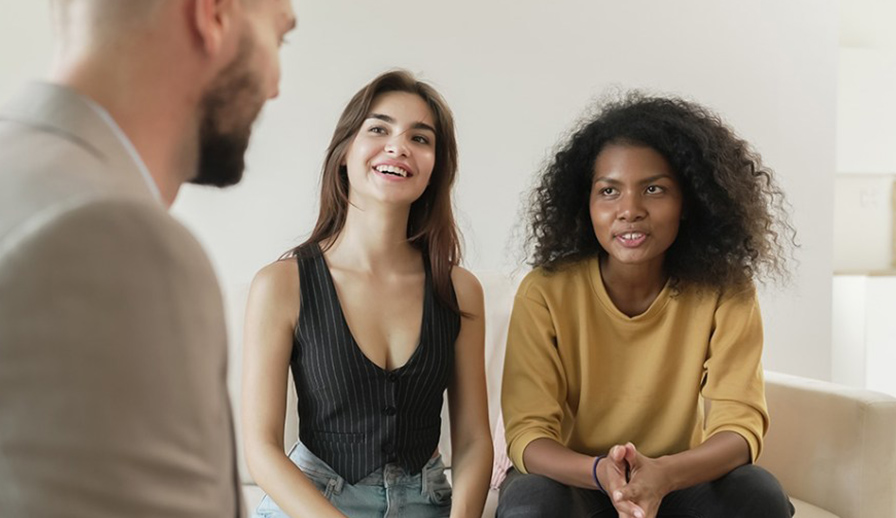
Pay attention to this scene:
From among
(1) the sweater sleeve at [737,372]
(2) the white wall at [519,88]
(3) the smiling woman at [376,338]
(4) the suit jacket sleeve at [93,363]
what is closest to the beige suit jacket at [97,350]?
(4) the suit jacket sleeve at [93,363]

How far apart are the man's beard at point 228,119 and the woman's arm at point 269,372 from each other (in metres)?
1.11

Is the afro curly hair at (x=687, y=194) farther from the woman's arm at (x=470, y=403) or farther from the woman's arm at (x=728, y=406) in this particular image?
the woman's arm at (x=470, y=403)

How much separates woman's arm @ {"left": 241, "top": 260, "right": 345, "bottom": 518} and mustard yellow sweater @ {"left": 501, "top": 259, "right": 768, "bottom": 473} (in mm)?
435

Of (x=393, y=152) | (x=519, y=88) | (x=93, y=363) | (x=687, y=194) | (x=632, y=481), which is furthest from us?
(x=519, y=88)

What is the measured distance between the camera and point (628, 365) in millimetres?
1947

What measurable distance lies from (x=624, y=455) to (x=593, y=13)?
5.47 feet

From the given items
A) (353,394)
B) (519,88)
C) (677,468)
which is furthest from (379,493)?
(519,88)

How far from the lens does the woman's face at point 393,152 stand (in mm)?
1763

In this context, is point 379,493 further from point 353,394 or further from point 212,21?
point 212,21

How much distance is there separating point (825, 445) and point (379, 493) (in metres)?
1.02

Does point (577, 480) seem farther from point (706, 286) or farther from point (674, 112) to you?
point (674, 112)

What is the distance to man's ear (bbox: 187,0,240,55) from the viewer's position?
56 centimetres

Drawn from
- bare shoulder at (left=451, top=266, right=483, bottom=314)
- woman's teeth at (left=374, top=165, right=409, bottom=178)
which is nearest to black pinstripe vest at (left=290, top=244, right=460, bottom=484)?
bare shoulder at (left=451, top=266, right=483, bottom=314)

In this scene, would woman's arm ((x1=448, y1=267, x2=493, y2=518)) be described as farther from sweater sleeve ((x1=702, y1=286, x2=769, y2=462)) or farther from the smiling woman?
sweater sleeve ((x1=702, y1=286, x2=769, y2=462))
